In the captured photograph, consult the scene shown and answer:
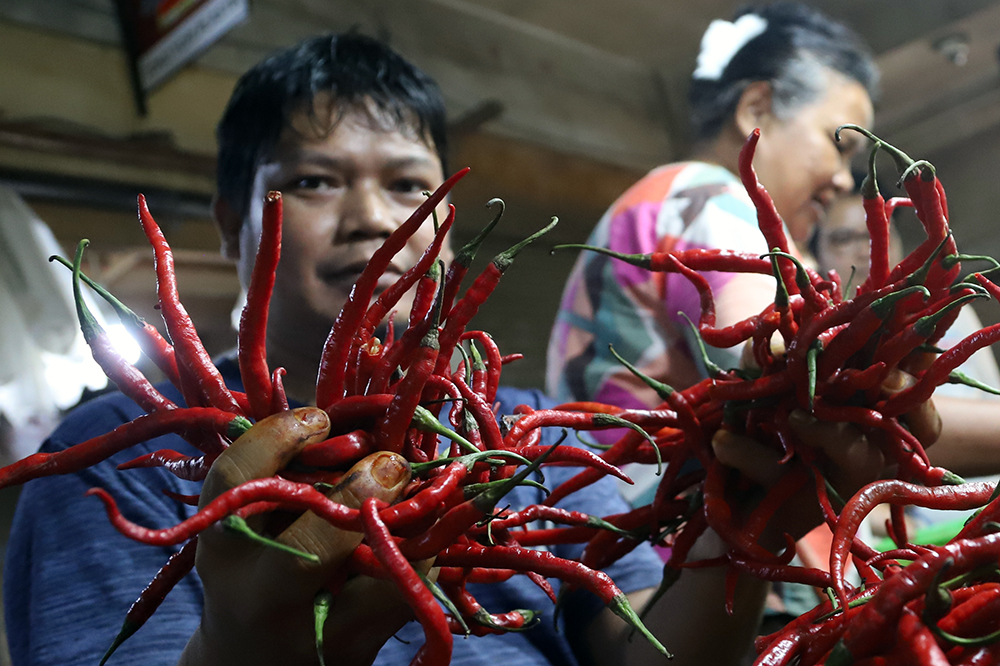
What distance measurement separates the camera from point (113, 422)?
107 cm

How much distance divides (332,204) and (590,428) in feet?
1.75

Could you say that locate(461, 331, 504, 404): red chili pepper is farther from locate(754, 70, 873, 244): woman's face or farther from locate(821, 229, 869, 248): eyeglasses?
locate(821, 229, 869, 248): eyeglasses

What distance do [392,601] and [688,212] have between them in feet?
3.21

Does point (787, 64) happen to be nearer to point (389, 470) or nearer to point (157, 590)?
point (389, 470)

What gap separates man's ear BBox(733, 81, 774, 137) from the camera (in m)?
1.69

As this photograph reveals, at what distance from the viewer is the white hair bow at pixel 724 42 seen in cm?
184

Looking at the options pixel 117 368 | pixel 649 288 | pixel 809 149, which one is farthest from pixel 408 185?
pixel 809 149

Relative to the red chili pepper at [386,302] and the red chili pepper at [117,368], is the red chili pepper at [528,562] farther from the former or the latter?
the red chili pepper at [117,368]

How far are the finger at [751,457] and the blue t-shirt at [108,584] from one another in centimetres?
40

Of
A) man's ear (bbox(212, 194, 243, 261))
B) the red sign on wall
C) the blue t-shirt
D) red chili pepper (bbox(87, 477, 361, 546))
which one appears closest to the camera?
red chili pepper (bbox(87, 477, 361, 546))

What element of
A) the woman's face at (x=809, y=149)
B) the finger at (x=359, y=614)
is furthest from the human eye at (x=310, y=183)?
the woman's face at (x=809, y=149)

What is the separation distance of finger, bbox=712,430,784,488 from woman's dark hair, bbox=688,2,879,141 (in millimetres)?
1074

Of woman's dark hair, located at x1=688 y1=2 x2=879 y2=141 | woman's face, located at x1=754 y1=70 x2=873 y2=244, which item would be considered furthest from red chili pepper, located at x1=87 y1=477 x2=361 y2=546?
woman's dark hair, located at x1=688 y1=2 x2=879 y2=141

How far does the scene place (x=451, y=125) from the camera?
3051 millimetres
